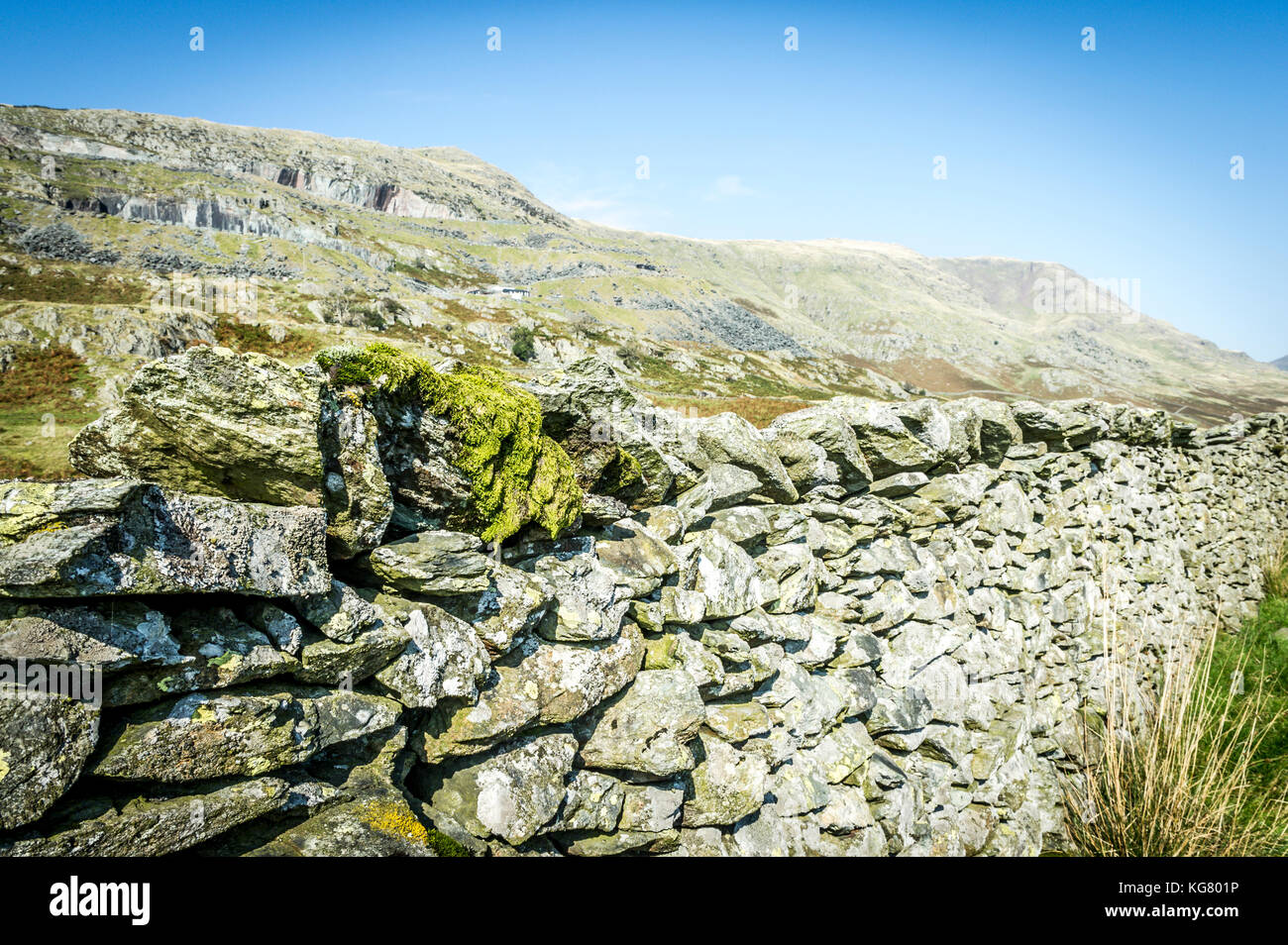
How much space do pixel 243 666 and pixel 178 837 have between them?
68 cm

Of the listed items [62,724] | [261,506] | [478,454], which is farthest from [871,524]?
[62,724]

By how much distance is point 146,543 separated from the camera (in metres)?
2.46

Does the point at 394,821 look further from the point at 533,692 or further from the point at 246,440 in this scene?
the point at 246,440

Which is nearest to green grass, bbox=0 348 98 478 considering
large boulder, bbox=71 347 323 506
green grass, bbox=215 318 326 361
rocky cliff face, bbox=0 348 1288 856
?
green grass, bbox=215 318 326 361

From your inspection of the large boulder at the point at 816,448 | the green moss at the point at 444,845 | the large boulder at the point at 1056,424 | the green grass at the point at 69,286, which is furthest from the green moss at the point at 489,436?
the green grass at the point at 69,286

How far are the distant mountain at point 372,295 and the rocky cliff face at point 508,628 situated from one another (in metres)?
1.81

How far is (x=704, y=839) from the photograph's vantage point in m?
4.43

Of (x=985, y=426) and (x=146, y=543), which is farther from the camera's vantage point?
(x=985, y=426)

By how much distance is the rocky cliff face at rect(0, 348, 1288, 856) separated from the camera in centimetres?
238

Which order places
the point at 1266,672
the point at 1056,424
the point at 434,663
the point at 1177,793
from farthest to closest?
the point at 1266,672 < the point at 1056,424 < the point at 1177,793 < the point at 434,663

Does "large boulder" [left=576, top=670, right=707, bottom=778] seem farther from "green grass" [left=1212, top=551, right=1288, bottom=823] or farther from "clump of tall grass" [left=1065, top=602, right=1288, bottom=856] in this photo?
"green grass" [left=1212, top=551, right=1288, bottom=823]

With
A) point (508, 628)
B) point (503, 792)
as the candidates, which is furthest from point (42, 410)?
point (503, 792)

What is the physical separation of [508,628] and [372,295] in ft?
264

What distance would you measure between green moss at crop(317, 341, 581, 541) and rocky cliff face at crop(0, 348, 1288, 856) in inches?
1.0
